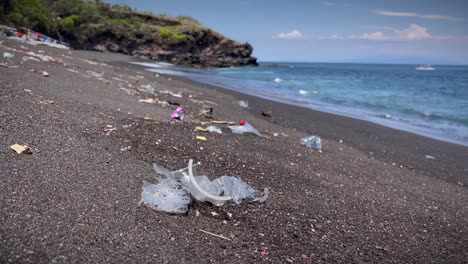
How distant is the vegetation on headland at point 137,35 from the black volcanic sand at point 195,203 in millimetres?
45454

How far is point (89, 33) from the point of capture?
55.3 m

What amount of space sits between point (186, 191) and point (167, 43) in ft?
193

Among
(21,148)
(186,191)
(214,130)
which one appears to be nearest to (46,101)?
(21,148)

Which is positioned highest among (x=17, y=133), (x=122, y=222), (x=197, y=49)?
(x=197, y=49)

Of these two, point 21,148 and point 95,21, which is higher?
point 95,21

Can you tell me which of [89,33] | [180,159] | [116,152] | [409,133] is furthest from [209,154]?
[89,33]

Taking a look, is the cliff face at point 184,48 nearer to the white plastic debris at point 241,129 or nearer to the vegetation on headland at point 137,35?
the vegetation on headland at point 137,35

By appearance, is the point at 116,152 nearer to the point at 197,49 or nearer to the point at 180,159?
the point at 180,159

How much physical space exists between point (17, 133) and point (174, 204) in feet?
8.00

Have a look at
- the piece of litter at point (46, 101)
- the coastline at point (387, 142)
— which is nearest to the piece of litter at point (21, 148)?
the piece of litter at point (46, 101)

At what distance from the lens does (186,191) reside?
3.88 meters

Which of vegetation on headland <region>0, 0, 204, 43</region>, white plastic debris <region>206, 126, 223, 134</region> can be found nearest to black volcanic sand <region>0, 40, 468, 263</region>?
white plastic debris <region>206, 126, 223, 134</region>

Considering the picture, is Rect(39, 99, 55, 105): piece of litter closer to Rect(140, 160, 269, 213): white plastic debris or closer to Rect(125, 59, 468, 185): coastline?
Rect(140, 160, 269, 213): white plastic debris

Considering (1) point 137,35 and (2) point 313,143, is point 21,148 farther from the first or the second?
(1) point 137,35
